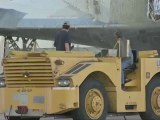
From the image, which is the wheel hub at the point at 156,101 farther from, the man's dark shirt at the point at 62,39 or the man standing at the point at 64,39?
the man's dark shirt at the point at 62,39

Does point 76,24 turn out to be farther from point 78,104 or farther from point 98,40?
point 78,104

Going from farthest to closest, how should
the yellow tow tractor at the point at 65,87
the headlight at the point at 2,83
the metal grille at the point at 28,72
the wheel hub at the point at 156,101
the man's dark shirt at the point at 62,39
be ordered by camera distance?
the man's dark shirt at the point at 62,39 → the wheel hub at the point at 156,101 → the headlight at the point at 2,83 → the metal grille at the point at 28,72 → the yellow tow tractor at the point at 65,87

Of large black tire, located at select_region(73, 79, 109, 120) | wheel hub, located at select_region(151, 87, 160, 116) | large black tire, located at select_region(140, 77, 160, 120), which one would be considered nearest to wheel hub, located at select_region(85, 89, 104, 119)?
large black tire, located at select_region(73, 79, 109, 120)

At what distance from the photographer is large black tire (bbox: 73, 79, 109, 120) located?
1119cm

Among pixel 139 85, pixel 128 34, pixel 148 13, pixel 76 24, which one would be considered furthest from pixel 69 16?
pixel 139 85

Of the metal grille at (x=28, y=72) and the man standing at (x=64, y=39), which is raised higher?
the man standing at (x=64, y=39)

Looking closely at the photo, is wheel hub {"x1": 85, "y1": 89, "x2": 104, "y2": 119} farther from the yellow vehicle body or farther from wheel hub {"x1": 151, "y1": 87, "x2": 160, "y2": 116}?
wheel hub {"x1": 151, "y1": 87, "x2": 160, "y2": 116}

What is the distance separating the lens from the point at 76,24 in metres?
25.2

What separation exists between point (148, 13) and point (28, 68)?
1145cm

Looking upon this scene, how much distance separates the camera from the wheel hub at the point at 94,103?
448 inches

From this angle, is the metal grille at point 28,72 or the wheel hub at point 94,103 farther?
the wheel hub at point 94,103

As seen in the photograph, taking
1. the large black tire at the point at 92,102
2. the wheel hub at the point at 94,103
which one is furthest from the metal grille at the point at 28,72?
the wheel hub at the point at 94,103

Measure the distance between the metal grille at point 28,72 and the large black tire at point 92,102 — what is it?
731 mm

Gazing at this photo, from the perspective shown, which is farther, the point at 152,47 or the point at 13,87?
the point at 152,47
